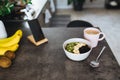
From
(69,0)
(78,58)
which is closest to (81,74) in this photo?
(78,58)

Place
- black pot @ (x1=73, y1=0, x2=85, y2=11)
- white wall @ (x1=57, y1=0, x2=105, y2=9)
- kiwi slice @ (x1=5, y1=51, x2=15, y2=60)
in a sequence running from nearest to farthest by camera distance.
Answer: kiwi slice @ (x1=5, y1=51, x2=15, y2=60) < black pot @ (x1=73, y1=0, x2=85, y2=11) < white wall @ (x1=57, y1=0, x2=105, y2=9)

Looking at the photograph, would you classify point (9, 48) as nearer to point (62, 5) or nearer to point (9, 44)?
point (9, 44)

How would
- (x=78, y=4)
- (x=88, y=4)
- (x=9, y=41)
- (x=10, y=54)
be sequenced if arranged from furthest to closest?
(x=88, y=4)
(x=78, y=4)
(x=9, y=41)
(x=10, y=54)

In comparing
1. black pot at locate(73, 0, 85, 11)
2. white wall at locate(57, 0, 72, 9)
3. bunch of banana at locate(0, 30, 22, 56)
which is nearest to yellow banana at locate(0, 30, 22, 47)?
bunch of banana at locate(0, 30, 22, 56)

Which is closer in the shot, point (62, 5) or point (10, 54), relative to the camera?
point (10, 54)

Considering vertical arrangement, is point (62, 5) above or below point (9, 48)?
below

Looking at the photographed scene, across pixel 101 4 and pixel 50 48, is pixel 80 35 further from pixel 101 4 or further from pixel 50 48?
pixel 101 4

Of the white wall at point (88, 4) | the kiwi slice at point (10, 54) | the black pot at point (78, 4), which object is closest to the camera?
the kiwi slice at point (10, 54)

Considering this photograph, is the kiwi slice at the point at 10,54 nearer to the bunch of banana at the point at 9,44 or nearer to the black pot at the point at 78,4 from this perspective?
the bunch of banana at the point at 9,44

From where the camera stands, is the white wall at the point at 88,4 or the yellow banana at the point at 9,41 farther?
the white wall at the point at 88,4

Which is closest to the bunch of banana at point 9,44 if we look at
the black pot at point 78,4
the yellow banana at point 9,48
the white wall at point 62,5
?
Result: the yellow banana at point 9,48

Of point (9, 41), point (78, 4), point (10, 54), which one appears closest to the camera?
point (10, 54)

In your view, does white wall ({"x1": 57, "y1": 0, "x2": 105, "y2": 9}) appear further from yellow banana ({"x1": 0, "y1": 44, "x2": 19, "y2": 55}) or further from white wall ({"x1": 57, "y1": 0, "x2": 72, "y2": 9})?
Answer: yellow banana ({"x1": 0, "y1": 44, "x2": 19, "y2": 55})

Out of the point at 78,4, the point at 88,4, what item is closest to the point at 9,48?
the point at 78,4
